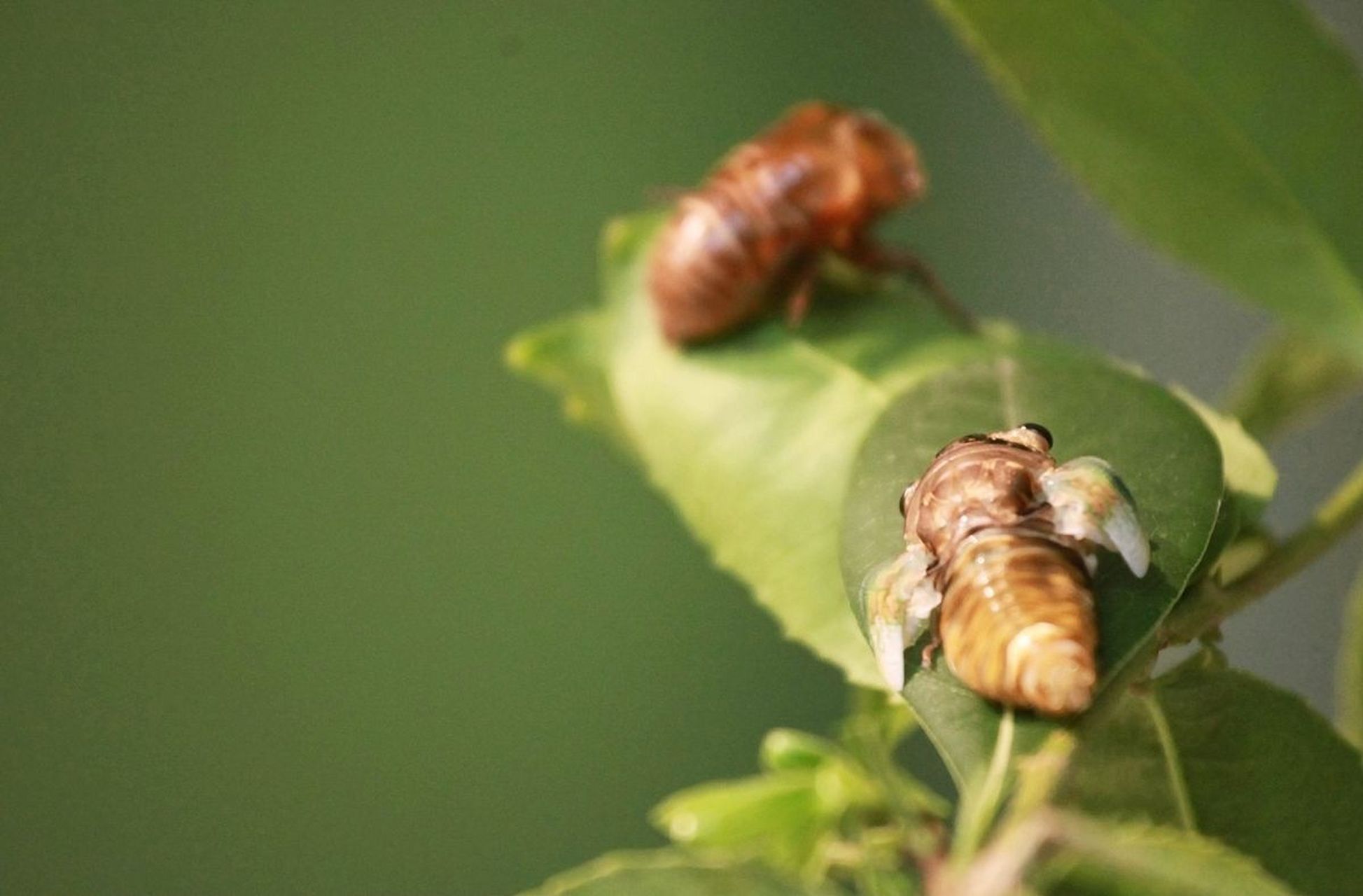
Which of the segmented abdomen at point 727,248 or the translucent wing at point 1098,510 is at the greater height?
the segmented abdomen at point 727,248

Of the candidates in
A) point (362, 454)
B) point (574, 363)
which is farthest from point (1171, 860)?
point (362, 454)

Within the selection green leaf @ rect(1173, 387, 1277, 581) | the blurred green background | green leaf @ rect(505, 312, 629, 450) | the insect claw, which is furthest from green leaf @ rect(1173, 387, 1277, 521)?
the blurred green background

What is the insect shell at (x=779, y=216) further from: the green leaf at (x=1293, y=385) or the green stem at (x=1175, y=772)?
the green stem at (x=1175, y=772)

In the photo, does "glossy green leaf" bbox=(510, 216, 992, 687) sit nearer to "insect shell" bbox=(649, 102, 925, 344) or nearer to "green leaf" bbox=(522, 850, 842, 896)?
"insect shell" bbox=(649, 102, 925, 344)

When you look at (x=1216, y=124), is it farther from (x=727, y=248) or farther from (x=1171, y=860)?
(x=1171, y=860)

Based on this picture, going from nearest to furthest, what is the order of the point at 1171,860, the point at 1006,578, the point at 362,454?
the point at 1171,860, the point at 1006,578, the point at 362,454

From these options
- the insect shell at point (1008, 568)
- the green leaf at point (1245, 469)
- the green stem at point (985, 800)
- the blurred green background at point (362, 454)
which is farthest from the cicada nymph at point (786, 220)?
the blurred green background at point (362, 454)

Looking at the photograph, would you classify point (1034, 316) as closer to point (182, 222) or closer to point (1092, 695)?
point (182, 222)
